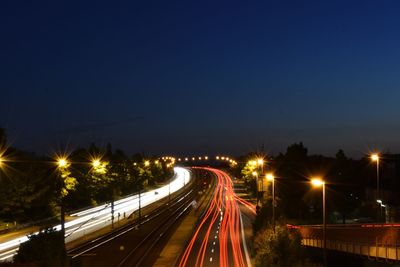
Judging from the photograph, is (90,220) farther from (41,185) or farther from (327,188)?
(327,188)

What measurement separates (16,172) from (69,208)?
3010cm

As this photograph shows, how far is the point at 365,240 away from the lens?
47.6 metres

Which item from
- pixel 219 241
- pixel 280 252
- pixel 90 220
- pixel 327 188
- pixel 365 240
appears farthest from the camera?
pixel 90 220

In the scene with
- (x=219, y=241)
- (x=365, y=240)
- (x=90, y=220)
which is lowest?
(x=219, y=241)

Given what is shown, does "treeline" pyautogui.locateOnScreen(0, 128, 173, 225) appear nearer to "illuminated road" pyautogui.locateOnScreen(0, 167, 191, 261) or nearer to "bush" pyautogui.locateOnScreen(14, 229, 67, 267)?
"illuminated road" pyautogui.locateOnScreen(0, 167, 191, 261)

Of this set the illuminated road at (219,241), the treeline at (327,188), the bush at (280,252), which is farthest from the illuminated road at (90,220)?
the treeline at (327,188)

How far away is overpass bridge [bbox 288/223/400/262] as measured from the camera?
42016 millimetres

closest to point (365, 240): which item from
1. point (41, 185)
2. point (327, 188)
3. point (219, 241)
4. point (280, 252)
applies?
point (280, 252)

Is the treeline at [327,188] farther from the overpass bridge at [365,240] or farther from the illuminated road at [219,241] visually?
the overpass bridge at [365,240]

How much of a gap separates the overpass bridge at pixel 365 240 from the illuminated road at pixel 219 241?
7.17 m

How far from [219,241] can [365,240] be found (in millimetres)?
25332

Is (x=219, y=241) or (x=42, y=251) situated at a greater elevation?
(x=42, y=251)

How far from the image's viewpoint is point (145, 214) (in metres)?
109

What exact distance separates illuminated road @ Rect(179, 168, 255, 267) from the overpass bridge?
23.5 ft
